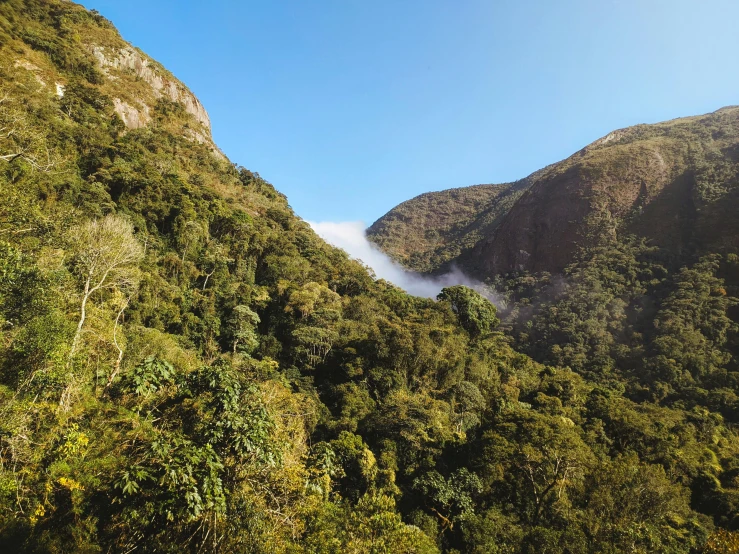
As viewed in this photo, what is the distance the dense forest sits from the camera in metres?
6.94

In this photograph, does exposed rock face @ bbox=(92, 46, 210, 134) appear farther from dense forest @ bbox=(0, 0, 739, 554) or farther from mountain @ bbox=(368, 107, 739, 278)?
mountain @ bbox=(368, 107, 739, 278)

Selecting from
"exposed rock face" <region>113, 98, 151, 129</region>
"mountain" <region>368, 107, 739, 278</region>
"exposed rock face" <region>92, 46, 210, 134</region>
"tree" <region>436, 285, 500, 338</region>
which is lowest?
"tree" <region>436, 285, 500, 338</region>

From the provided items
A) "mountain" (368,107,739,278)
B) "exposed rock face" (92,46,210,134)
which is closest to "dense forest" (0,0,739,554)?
"exposed rock face" (92,46,210,134)

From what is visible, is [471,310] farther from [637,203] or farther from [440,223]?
[440,223]

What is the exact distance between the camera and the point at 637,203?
8000 cm

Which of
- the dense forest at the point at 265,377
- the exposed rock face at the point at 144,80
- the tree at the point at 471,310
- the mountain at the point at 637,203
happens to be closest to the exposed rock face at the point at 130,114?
→ the exposed rock face at the point at 144,80

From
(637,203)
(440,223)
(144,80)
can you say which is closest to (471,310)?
(144,80)

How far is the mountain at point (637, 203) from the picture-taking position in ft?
229

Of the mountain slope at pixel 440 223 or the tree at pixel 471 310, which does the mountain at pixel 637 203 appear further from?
the tree at pixel 471 310

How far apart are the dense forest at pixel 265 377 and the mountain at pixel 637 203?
31.3ft

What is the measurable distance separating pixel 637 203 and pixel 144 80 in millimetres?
92379

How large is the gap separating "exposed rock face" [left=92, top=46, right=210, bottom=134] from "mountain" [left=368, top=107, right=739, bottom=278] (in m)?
71.6

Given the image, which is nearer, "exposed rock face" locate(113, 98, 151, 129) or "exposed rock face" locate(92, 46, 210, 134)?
"exposed rock face" locate(113, 98, 151, 129)

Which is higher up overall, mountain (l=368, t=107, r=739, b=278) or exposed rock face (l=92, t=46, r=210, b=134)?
exposed rock face (l=92, t=46, r=210, b=134)
